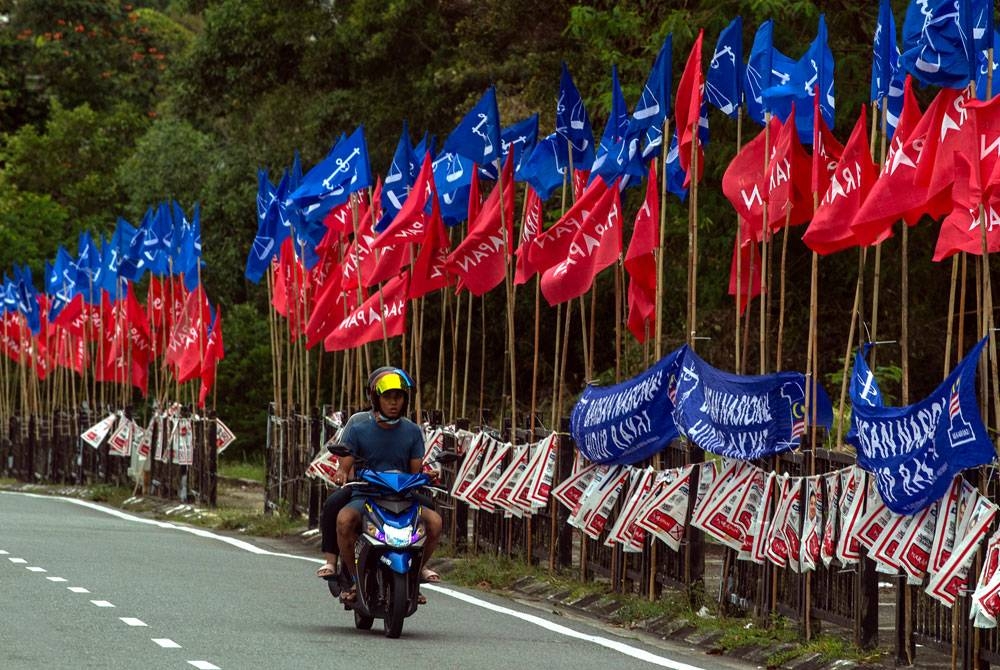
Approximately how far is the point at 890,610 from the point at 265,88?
25866mm

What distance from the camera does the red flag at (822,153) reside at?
1297 centimetres

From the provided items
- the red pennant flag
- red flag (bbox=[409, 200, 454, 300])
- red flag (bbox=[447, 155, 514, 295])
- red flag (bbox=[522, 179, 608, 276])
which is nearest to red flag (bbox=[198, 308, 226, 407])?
red flag (bbox=[409, 200, 454, 300])

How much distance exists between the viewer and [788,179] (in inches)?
526

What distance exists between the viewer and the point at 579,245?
16.2 meters

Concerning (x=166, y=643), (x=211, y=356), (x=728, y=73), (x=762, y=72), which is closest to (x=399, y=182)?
(x=728, y=73)

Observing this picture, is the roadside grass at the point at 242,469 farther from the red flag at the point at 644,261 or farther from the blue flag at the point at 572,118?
the blue flag at the point at 572,118

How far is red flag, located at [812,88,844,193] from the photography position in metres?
13.0

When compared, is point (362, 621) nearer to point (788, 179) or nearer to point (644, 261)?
point (788, 179)

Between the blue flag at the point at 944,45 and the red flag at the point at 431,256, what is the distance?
858 cm

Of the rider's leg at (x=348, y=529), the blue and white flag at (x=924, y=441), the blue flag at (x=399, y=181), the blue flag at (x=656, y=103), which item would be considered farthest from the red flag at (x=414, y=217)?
the blue and white flag at (x=924, y=441)

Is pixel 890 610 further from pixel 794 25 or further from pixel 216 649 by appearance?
pixel 794 25

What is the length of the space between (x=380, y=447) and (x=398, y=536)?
712 mm

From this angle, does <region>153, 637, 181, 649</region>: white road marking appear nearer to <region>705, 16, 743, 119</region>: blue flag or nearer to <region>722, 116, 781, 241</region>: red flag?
<region>722, 116, 781, 241</region>: red flag

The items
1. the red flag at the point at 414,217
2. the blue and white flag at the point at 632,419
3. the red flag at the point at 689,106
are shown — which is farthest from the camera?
the red flag at the point at 414,217
